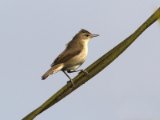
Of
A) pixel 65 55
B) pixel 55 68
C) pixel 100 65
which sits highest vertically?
pixel 65 55

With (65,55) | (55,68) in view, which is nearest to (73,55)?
(65,55)

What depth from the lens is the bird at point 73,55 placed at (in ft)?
25.5

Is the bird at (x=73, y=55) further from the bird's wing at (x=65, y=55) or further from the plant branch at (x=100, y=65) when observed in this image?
the plant branch at (x=100, y=65)

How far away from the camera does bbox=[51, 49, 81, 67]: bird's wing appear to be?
25.5 feet

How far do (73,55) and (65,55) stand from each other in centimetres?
37

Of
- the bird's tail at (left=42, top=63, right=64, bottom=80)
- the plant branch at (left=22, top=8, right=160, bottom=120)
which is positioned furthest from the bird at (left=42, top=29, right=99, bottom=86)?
the plant branch at (left=22, top=8, right=160, bottom=120)

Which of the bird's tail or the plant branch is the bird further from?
the plant branch

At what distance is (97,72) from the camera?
281cm

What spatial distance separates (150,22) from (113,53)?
0.26m

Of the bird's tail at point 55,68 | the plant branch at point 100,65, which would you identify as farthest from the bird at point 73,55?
the plant branch at point 100,65

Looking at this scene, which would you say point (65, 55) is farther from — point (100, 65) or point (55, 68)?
point (100, 65)

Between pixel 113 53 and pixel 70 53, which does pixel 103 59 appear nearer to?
pixel 113 53

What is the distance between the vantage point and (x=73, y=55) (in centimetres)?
828

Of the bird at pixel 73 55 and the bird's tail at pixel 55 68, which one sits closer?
the bird's tail at pixel 55 68
